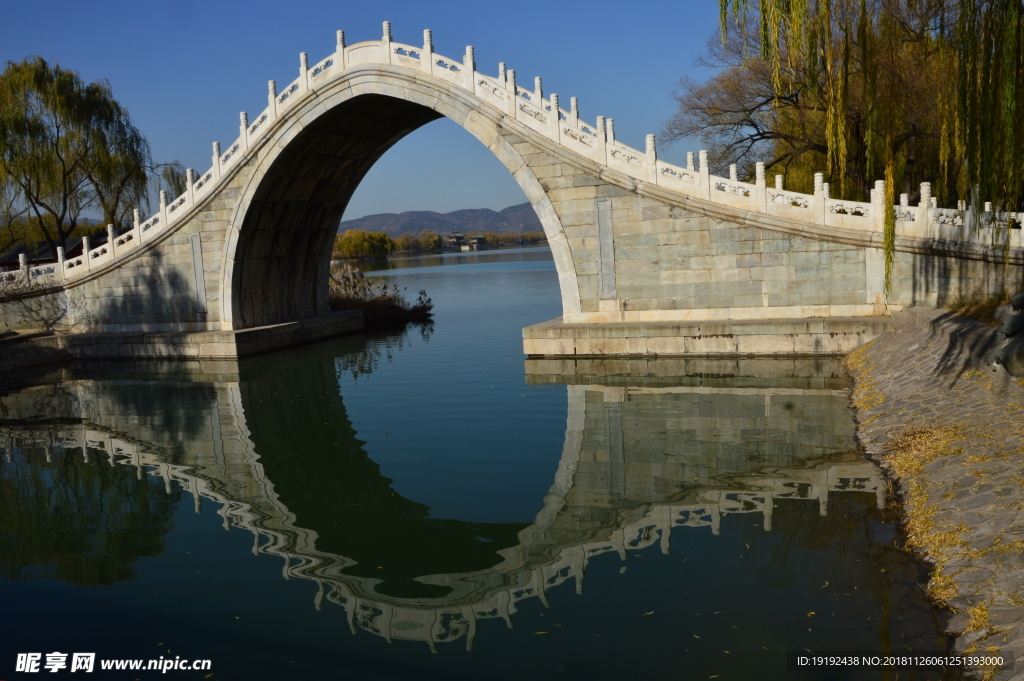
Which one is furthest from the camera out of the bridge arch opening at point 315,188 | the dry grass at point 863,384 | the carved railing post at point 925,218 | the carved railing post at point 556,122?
the bridge arch opening at point 315,188

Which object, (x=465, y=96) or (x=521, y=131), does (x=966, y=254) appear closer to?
(x=521, y=131)

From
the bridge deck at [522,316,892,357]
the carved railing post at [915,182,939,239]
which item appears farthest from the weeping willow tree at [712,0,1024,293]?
the bridge deck at [522,316,892,357]

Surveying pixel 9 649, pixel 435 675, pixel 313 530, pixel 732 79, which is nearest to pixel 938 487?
pixel 435 675

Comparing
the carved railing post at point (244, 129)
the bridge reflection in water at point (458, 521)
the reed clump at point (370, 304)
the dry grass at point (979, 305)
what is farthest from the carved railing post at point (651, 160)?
the reed clump at point (370, 304)

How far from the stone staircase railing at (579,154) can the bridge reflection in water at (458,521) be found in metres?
3.16

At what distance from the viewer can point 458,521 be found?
880 cm

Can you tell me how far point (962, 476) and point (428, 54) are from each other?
15637 millimetres

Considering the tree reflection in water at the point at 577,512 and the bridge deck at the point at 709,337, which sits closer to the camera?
the tree reflection in water at the point at 577,512

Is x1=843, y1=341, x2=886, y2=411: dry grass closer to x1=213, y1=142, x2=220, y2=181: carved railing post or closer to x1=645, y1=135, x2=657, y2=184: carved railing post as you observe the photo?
x1=645, y1=135, x2=657, y2=184: carved railing post

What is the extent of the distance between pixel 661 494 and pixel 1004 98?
5.16m

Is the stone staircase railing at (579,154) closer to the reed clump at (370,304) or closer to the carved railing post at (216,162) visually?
the carved railing post at (216,162)

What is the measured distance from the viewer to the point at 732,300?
17.2m

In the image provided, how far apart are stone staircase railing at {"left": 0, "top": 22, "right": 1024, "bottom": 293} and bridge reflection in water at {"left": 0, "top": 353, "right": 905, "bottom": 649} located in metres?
3.16

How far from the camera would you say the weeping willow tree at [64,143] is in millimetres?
27297
